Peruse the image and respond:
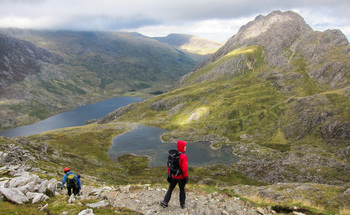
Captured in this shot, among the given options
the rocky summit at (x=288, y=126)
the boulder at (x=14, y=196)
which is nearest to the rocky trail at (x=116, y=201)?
the boulder at (x=14, y=196)

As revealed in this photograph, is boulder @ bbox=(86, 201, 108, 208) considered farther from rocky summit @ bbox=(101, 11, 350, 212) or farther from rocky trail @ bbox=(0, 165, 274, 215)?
rocky summit @ bbox=(101, 11, 350, 212)

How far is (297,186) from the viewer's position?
4662 centimetres

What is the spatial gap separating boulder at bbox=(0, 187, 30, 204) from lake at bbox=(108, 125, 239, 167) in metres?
102

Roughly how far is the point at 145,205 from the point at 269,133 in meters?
145

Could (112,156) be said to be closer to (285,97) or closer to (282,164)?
(282,164)

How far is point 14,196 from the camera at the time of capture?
15.1m

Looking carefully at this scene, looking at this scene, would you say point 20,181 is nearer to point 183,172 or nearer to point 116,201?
point 116,201

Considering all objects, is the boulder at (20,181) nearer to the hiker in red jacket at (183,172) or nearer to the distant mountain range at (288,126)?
the hiker in red jacket at (183,172)

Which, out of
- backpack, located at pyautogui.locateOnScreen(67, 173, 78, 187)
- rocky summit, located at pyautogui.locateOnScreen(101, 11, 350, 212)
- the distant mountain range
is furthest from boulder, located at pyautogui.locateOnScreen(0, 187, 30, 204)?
the distant mountain range

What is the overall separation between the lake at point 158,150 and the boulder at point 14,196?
335ft

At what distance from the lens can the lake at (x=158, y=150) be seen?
119 meters

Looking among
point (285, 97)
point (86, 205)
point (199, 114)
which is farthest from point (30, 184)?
point (285, 97)

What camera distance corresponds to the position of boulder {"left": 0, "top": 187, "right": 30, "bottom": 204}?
14.7m

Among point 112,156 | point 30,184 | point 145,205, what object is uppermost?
point 30,184
